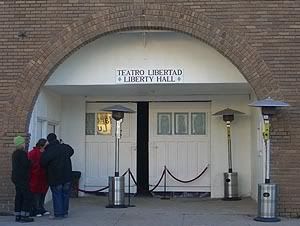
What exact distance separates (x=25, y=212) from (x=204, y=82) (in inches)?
210

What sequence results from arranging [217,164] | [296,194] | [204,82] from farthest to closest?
[217,164] < [204,82] < [296,194]

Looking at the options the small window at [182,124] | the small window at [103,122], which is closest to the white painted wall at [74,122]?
the small window at [103,122]

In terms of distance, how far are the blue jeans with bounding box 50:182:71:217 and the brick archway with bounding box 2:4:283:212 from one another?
1737mm

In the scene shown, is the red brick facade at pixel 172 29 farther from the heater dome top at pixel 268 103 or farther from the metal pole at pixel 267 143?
the heater dome top at pixel 268 103

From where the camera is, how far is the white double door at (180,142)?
17328 millimetres

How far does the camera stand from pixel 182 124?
691 inches

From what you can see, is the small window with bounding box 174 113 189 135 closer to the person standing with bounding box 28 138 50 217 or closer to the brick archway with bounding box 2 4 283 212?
the brick archway with bounding box 2 4 283 212

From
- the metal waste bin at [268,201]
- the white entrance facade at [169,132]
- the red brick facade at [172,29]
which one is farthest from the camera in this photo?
the white entrance facade at [169,132]

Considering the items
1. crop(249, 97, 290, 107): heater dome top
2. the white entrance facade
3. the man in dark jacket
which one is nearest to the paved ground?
the man in dark jacket

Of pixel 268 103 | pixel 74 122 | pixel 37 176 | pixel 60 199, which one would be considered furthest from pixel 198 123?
pixel 37 176

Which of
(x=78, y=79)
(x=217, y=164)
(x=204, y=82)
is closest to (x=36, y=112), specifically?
(x=78, y=79)

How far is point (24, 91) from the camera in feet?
44.2

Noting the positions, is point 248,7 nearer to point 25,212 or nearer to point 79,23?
point 79,23

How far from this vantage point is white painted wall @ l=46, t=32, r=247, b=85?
1443 cm
